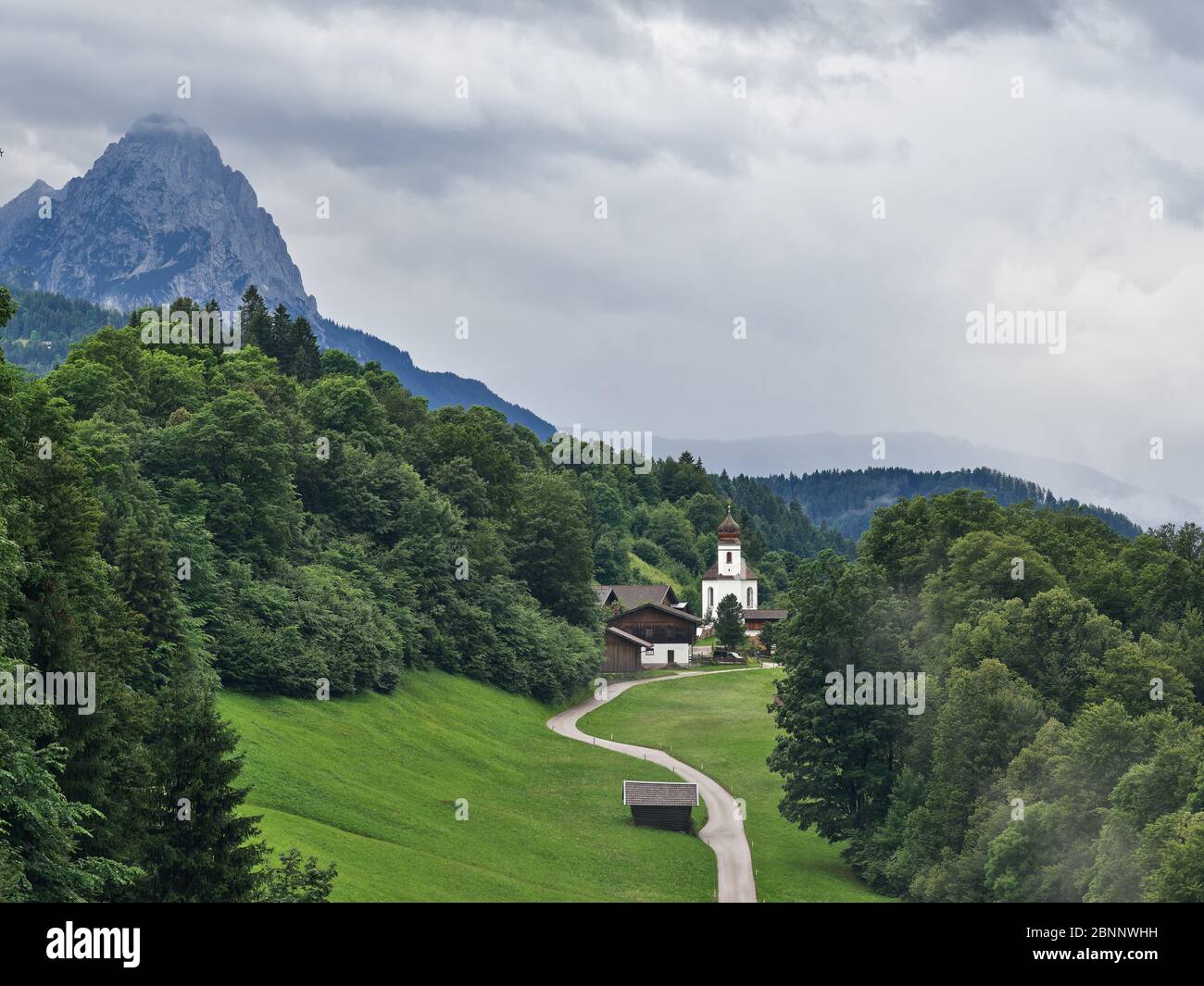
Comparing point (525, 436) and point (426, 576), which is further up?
point (525, 436)

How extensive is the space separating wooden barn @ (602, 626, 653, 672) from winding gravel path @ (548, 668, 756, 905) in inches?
645

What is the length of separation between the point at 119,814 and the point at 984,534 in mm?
57137

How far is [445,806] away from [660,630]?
244ft

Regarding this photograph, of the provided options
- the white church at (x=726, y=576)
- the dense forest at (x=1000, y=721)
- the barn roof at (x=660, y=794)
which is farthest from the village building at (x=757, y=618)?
the barn roof at (x=660, y=794)

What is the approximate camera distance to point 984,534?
80.2m

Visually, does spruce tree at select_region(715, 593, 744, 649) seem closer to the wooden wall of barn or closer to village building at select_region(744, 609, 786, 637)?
village building at select_region(744, 609, 786, 637)

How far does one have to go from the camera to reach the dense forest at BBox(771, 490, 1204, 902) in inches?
1813

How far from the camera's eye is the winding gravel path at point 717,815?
5722 cm

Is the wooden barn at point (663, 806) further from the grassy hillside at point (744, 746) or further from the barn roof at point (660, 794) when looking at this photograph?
the grassy hillside at point (744, 746)

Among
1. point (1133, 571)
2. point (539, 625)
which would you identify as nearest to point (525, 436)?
point (539, 625)

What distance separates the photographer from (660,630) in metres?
137

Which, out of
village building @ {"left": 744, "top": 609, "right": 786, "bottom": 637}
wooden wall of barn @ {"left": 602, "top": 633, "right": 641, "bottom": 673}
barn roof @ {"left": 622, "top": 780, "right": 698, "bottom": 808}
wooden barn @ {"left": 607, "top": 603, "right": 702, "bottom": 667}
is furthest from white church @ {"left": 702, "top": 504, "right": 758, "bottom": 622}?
barn roof @ {"left": 622, "top": 780, "right": 698, "bottom": 808}

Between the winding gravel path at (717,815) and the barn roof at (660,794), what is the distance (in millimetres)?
1899
